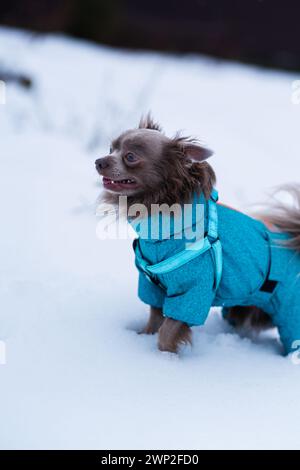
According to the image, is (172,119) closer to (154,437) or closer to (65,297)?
(65,297)

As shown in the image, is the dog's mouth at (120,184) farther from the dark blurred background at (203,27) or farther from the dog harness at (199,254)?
the dark blurred background at (203,27)

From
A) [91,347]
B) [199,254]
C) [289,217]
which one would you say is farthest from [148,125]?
[91,347]

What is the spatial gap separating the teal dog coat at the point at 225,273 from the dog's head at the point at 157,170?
0.28 feet

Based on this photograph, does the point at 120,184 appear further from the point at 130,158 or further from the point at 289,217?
the point at 289,217

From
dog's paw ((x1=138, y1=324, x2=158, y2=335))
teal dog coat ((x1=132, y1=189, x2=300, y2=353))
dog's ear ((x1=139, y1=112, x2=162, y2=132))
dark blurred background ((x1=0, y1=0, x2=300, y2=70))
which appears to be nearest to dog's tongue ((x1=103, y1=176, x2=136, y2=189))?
teal dog coat ((x1=132, y1=189, x2=300, y2=353))

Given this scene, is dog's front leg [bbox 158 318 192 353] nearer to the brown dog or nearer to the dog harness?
the brown dog

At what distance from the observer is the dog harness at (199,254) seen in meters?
2.25

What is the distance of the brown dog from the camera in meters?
2.28

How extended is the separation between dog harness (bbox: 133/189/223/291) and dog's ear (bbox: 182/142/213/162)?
0.66ft

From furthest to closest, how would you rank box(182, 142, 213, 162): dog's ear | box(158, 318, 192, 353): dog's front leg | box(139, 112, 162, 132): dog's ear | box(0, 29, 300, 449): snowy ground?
1. box(139, 112, 162, 132): dog's ear
2. box(158, 318, 192, 353): dog's front leg
3. box(182, 142, 213, 162): dog's ear
4. box(0, 29, 300, 449): snowy ground

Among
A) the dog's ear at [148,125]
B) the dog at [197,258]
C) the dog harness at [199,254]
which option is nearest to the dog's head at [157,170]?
the dog at [197,258]

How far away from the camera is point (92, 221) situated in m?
3.70
